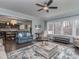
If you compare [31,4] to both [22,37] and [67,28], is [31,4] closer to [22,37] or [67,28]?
[22,37]

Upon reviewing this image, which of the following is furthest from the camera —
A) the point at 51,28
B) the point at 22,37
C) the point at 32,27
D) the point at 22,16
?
the point at 51,28

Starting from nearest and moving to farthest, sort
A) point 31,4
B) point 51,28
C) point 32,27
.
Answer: point 31,4, point 32,27, point 51,28

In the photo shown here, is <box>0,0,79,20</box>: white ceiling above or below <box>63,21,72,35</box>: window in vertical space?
above

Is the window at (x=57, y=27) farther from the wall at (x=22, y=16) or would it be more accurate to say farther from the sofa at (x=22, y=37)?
the sofa at (x=22, y=37)

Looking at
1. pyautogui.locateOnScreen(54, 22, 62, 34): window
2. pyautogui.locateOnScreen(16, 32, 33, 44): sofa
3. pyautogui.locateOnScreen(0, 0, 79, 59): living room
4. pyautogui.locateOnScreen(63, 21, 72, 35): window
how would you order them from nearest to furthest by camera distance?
pyautogui.locateOnScreen(0, 0, 79, 59): living room → pyautogui.locateOnScreen(16, 32, 33, 44): sofa → pyautogui.locateOnScreen(63, 21, 72, 35): window → pyautogui.locateOnScreen(54, 22, 62, 34): window

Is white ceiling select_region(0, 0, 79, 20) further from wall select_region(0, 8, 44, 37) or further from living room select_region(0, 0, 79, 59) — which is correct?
wall select_region(0, 8, 44, 37)

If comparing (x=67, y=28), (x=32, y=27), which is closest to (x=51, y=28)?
(x=67, y=28)

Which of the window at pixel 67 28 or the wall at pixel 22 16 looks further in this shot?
the window at pixel 67 28

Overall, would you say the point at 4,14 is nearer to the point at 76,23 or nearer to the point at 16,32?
the point at 16,32

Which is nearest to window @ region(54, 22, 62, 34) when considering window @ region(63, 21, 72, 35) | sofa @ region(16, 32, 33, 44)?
window @ region(63, 21, 72, 35)

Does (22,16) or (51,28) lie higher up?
(22,16)

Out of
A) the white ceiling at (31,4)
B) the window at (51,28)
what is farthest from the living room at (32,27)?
the window at (51,28)

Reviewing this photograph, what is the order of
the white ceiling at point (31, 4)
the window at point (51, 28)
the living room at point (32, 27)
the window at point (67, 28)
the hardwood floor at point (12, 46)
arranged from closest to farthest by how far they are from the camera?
the white ceiling at point (31, 4) → the hardwood floor at point (12, 46) → the living room at point (32, 27) → the window at point (67, 28) → the window at point (51, 28)

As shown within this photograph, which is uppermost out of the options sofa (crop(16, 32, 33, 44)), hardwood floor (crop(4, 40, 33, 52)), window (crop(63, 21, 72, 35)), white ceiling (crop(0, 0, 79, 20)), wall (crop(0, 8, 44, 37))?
white ceiling (crop(0, 0, 79, 20))
